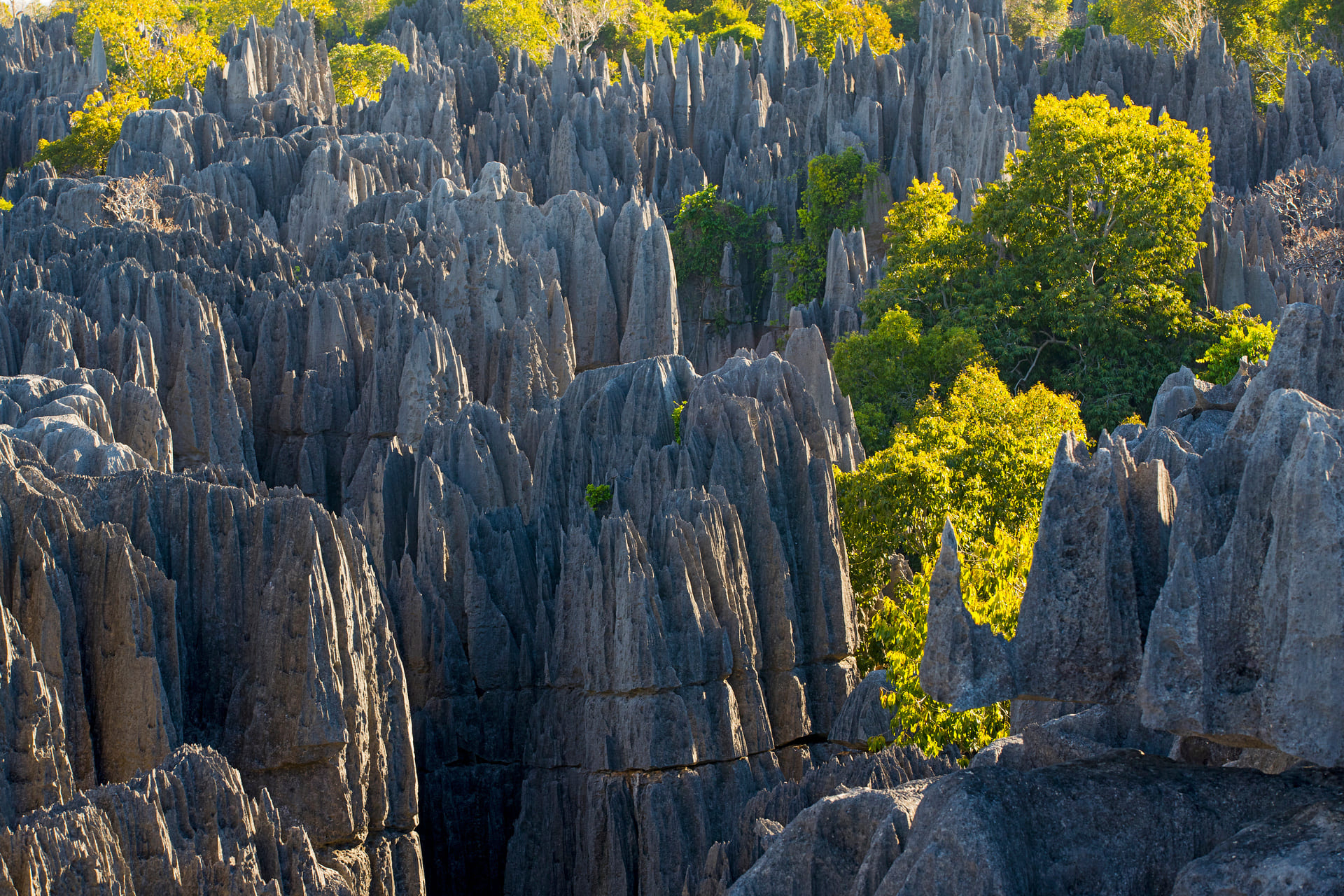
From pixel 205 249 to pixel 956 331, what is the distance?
2219 cm

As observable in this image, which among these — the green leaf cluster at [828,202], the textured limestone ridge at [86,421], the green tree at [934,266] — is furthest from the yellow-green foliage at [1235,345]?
the textured limestone ridge at [86,421]

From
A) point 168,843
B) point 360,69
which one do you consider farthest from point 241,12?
point 168,843

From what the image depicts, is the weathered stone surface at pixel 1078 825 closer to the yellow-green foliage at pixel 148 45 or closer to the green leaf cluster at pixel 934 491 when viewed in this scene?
the green leaf cluster at pixel 934 491

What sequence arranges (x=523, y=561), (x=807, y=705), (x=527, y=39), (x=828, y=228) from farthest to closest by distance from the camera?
1. (x=527, y=39)
2. (x=828, y=228)
3. (x=523, y=561)
4. (x=807, y=705)

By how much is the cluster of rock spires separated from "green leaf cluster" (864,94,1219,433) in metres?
2.77

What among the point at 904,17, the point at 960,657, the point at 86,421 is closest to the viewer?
the point at 960,657

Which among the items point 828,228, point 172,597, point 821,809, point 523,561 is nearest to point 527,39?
point 828,228

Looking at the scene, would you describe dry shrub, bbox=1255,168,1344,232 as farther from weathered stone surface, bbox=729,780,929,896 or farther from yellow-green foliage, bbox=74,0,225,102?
yellow-green foliage, bbox=74,0,225,102

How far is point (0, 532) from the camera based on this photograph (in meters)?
14.3

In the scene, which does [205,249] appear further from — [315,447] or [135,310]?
[315,447]

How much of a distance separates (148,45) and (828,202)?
41062 millimetres

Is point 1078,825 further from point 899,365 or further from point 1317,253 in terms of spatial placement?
point 1317,253

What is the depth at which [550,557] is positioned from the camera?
80.4ft

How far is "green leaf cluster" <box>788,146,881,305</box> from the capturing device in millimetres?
49812
